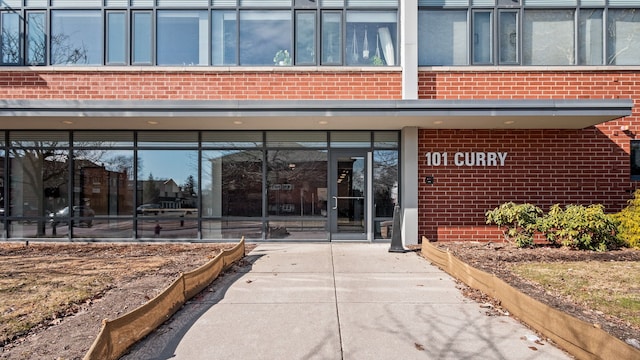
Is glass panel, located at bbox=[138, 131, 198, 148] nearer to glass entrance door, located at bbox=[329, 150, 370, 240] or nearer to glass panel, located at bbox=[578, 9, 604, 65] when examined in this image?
glass entrance door, located at bbox=[329, 150, 370, 240]

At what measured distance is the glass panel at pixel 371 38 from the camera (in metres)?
11.6

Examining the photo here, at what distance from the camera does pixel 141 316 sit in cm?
454

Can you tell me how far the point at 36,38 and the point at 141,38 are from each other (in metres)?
2.82

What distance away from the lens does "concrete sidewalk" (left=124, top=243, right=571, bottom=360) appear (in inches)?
171

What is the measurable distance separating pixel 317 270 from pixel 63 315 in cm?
427

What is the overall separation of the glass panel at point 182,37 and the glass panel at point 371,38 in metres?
3.91

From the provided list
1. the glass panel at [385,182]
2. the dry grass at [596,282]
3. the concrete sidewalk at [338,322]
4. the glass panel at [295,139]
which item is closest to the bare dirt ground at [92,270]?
the concrete sidewalk at [338,322]

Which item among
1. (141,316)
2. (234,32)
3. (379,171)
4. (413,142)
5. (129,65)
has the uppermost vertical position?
(234,32)

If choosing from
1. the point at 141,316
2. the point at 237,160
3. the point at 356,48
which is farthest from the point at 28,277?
the point at 356,48

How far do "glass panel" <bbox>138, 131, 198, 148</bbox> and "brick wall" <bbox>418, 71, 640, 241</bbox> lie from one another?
6.32 metres

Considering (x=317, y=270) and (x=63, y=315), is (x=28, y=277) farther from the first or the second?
(x=317, y=270)

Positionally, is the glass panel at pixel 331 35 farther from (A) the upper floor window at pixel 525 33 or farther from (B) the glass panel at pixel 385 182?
(B) the glass panel at pixel 385 182

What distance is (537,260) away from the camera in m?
8.83

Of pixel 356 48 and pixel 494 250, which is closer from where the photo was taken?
pixel 494 250
